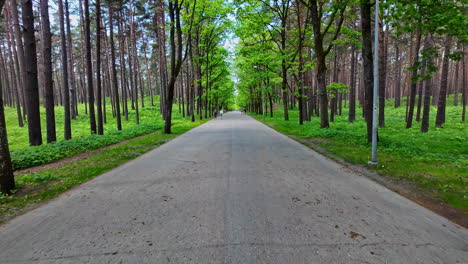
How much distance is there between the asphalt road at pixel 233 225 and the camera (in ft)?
8.16

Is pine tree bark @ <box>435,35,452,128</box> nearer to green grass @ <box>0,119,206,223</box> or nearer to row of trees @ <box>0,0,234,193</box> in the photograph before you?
row of trees @ <box>0,0,234,193</box>

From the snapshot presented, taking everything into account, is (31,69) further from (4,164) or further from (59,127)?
(59,127)

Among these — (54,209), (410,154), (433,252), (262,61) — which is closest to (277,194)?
(433,252)

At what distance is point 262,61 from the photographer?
71.5 feet

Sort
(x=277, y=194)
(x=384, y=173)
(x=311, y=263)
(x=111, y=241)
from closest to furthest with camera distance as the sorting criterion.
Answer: (x=311, y=263), (x=111, y=241), (x=277, y=194), (x=384, y=173)

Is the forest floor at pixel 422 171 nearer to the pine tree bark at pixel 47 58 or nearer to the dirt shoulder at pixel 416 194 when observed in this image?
the dirt shoulder at pixel 416 194

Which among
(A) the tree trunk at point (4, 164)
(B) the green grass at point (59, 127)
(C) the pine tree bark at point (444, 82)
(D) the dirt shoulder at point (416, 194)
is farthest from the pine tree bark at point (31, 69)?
(C) the pine tree bark at point (444, 82)

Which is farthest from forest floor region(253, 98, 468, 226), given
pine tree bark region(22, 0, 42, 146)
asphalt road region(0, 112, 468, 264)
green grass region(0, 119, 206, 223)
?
pine tree bark region(22, 0, 42, 146)

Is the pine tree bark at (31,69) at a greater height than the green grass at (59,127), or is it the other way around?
the pine tree bark at (31,69)

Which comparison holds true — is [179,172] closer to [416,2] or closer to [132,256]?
[132,256]

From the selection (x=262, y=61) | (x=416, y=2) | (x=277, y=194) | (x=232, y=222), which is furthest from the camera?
(x=262, y=61)

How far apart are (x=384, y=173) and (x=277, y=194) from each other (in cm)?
338

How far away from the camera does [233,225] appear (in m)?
3.09

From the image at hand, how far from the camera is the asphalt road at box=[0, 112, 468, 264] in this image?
2.49 m
